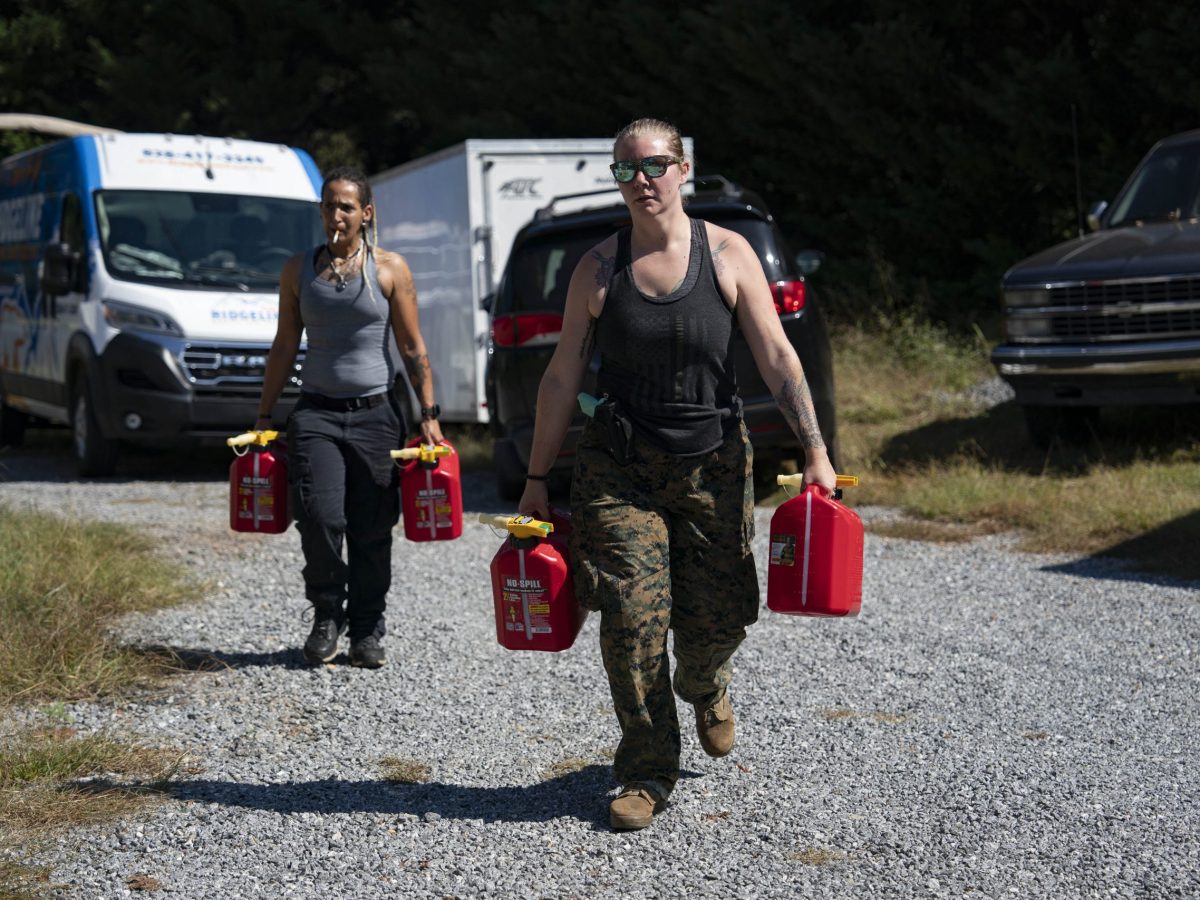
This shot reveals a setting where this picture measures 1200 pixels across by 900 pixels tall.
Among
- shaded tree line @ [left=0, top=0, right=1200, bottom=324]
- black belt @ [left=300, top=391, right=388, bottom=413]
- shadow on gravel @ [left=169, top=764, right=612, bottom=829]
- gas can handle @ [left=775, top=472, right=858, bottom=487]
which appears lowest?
shadow on gravel @ [left=169, top=764, right=612, bottom=829]

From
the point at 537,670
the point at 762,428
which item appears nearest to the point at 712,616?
the point at 537,670

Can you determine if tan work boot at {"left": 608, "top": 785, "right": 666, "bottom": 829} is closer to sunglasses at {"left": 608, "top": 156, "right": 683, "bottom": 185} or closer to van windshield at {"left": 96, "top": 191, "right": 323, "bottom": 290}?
sunglasses at {"left": 608, "top": 156, "right": 683, "bottom": 185}

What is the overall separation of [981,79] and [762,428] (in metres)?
8.95

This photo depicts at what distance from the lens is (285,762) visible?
17.7ft

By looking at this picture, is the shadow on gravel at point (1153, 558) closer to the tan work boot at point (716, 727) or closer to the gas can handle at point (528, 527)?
the tan work boot at point (716, 727)

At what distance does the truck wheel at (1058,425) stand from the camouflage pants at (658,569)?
284 inches

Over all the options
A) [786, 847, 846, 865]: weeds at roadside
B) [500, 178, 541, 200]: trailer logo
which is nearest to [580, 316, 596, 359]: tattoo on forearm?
[786, 847, 846, 865]: weeds at roadside

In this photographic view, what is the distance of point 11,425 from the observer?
1612 cm

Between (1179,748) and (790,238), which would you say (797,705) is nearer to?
(1179,748)

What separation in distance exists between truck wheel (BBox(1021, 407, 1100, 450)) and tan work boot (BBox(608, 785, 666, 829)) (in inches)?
292

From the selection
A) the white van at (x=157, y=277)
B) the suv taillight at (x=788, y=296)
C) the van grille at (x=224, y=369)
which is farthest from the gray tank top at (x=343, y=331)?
the white van at (x=157, y=277)

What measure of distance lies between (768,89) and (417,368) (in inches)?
543

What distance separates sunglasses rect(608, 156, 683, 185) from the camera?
14.5 ft

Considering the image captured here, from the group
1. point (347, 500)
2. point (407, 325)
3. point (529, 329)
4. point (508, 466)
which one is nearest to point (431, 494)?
point (347, 500)
